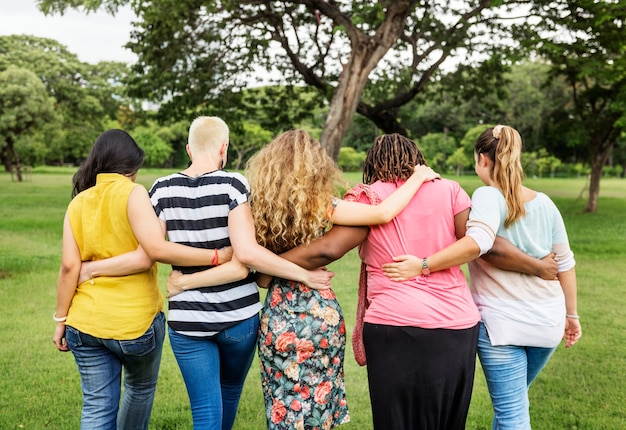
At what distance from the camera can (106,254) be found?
9.53 feet

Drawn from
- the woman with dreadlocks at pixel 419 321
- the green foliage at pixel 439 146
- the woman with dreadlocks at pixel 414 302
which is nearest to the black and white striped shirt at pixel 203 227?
the woman with dreadlocks at pixel 414 302

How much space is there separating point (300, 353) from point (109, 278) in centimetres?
97

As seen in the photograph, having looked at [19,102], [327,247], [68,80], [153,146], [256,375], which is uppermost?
[68,80]

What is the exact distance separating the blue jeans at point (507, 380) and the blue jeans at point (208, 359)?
1115 millimetres

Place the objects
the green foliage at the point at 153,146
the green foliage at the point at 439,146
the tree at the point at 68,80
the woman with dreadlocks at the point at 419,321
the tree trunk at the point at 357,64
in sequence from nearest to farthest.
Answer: the woman with dreadlocks at the point at 419,321 → the tree trunk at the point at 357,64 → the tree at the point at 68,80 → the green foliage at the point at 439,146 → the green foliage at the point at 153,146

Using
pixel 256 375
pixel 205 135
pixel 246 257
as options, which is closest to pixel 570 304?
pixel 246 257

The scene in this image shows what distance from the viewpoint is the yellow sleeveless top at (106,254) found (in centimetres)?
286

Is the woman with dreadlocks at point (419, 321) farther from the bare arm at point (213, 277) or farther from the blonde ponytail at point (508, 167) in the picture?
the bare arm at point (213, 277)

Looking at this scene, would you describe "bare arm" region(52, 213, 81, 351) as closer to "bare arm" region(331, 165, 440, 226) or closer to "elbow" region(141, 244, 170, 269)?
"elbow" region(141, 244, 170, 269)

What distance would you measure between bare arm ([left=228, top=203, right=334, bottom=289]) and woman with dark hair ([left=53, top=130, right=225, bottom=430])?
156 millimetres

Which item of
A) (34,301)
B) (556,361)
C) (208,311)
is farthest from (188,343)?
(34,301)

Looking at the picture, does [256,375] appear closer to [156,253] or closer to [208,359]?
[208,359]

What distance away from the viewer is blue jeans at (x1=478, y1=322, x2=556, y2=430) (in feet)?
9.50

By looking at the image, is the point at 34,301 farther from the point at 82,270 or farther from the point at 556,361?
the point at 556,361
